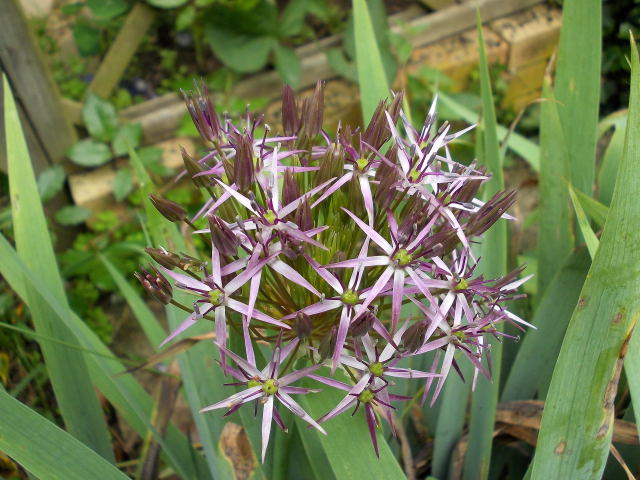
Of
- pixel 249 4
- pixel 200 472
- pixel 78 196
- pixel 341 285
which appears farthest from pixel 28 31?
pixel 341 285

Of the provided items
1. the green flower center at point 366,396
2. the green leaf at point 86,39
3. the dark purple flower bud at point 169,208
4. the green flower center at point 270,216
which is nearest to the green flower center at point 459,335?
the green flower center at point 366,396

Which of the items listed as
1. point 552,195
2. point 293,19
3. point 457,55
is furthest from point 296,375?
point 457,55

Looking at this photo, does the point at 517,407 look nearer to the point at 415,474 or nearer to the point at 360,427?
the point at 415,474

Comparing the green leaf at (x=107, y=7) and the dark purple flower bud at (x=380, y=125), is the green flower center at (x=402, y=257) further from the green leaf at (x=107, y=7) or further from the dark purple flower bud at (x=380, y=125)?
the green leaf at (x=107, y=7)

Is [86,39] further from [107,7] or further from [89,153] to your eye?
[89,153]

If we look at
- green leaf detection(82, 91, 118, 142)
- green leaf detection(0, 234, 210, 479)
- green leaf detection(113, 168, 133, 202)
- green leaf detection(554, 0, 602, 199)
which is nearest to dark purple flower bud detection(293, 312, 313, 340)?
green leaf detection(0, 234, 210, 479)

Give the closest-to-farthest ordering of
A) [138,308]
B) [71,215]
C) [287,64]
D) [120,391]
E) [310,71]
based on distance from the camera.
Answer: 1. [120,391]
2. [138,308]
3. [71,215]
4. [287,64]
5. [310,71]
